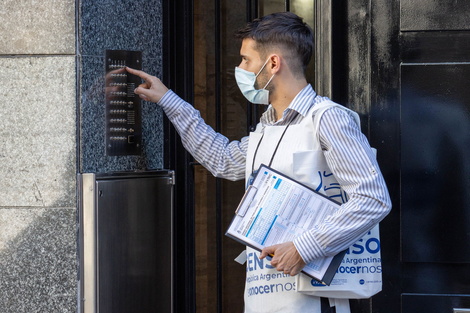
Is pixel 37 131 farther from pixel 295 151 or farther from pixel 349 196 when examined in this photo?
pixel 349 196

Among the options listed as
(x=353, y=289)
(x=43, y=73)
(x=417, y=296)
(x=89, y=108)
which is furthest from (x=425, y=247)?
(x=43, y=73)

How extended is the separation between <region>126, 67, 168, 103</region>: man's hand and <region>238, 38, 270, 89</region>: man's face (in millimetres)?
543

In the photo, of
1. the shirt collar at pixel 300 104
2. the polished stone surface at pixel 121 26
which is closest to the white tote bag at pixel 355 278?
the shirt collar at pixel 300 104

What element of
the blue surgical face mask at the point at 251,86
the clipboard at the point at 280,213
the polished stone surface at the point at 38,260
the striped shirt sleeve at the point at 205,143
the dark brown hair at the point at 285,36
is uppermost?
the dark brown hair at the point at 285,36

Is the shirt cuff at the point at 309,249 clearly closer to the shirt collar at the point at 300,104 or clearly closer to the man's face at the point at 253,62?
the shirt collar at the point at 300,104

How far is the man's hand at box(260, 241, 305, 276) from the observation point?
3.24 metres

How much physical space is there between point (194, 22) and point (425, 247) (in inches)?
69.3

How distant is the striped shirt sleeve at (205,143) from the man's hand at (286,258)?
83 cm

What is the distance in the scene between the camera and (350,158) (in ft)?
10.7

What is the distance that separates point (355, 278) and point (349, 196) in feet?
1.12

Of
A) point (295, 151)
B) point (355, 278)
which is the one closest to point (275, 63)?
point (295, 151)

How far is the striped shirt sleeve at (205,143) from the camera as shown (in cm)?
405

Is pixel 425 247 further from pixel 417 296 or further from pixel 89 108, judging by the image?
pixel 89 108

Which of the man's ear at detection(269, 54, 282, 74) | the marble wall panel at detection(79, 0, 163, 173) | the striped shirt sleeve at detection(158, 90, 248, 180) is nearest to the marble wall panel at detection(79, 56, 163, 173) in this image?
the marble wall panel at detection(79, 0, 163, 173)
